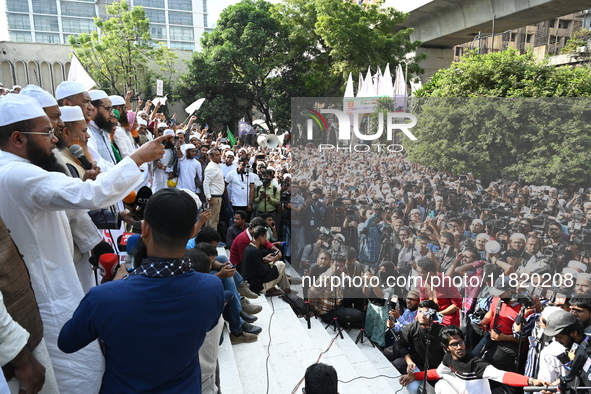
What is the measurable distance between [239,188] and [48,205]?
5.67 metres

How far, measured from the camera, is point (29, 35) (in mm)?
63938

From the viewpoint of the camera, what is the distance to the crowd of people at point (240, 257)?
4.30 ft

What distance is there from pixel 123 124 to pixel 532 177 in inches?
225

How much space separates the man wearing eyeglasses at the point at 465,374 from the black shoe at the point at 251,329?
1.79 m

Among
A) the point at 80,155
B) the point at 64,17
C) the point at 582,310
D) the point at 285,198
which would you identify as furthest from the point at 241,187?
the point at 64,17

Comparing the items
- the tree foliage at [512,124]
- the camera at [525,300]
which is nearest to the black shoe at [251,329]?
the camera at [525,300]

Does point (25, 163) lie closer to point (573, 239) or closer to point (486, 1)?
point (573, 239)

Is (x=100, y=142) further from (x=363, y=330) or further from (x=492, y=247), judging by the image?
(x=492, y=247)

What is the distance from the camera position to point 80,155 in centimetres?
232

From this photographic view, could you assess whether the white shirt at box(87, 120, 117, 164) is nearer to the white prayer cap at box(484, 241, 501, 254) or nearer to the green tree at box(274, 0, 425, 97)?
the white prayer cap at box(484, 241, 501, 254)

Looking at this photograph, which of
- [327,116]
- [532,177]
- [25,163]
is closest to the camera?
[25,163]

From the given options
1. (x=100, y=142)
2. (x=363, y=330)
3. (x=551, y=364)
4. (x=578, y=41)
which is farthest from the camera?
(x=578, y=41)

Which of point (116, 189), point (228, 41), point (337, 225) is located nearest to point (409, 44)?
point (228, 41)

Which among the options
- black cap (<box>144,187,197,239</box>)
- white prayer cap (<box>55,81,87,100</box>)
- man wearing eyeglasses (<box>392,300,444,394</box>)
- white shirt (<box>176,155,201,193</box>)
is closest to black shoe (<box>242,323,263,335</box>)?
man wearing eyeglasses (<box>392,300,444,394</box>)
